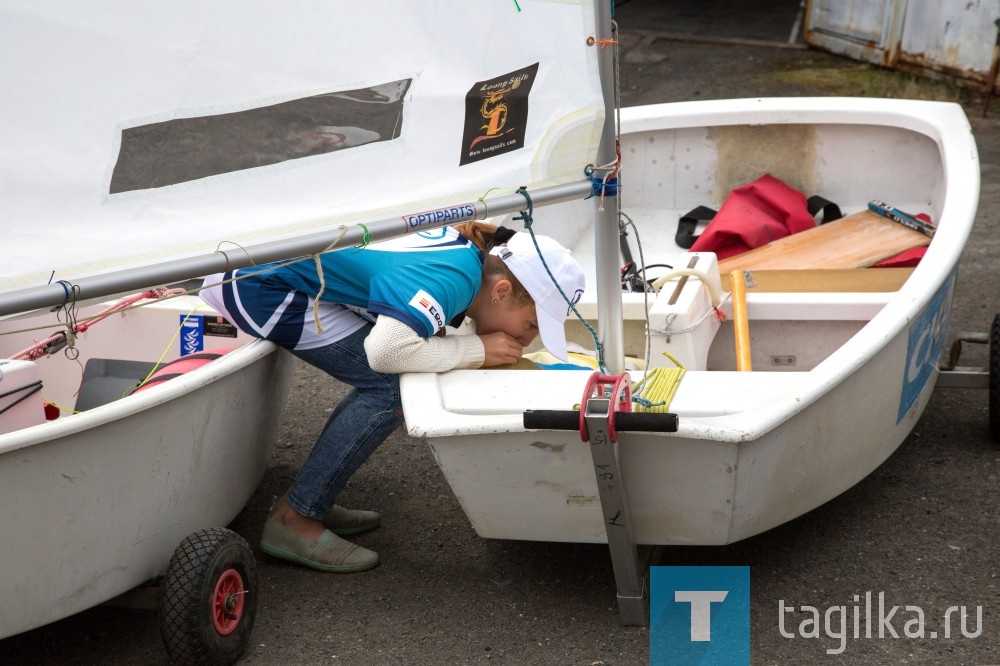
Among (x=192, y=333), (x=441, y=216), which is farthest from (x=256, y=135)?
(x=192, y=333)

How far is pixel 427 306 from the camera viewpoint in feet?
8.17

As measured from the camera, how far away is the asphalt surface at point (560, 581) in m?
2.56

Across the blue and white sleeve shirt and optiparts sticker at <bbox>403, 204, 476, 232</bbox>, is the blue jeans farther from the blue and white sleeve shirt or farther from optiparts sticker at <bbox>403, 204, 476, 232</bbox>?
optiparts sticker at <bbox>403, 204, 476, 232</bbox>

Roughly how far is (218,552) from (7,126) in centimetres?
101

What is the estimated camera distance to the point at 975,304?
4.28 meters

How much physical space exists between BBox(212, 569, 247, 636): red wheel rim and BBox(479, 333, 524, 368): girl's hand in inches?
28.8

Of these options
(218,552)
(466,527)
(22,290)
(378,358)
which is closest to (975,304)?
(466,527)

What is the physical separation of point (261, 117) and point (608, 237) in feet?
2.43

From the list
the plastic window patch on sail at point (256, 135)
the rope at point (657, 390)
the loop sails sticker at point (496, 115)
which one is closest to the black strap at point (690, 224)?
the rope at point (657, 390)

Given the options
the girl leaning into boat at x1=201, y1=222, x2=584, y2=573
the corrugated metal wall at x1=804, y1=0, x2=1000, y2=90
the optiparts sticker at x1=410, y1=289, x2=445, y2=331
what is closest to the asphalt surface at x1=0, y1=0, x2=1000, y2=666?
the girl leaning into boat at x1=201, y1=222, x2=584, y2=573

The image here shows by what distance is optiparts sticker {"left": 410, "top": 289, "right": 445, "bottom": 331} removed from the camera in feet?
8.15

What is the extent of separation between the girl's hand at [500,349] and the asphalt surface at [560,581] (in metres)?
0.58

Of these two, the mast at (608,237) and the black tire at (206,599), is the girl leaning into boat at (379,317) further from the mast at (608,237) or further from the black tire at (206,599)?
the black tire at (206,599)

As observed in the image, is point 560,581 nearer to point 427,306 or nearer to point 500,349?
point 500,349
